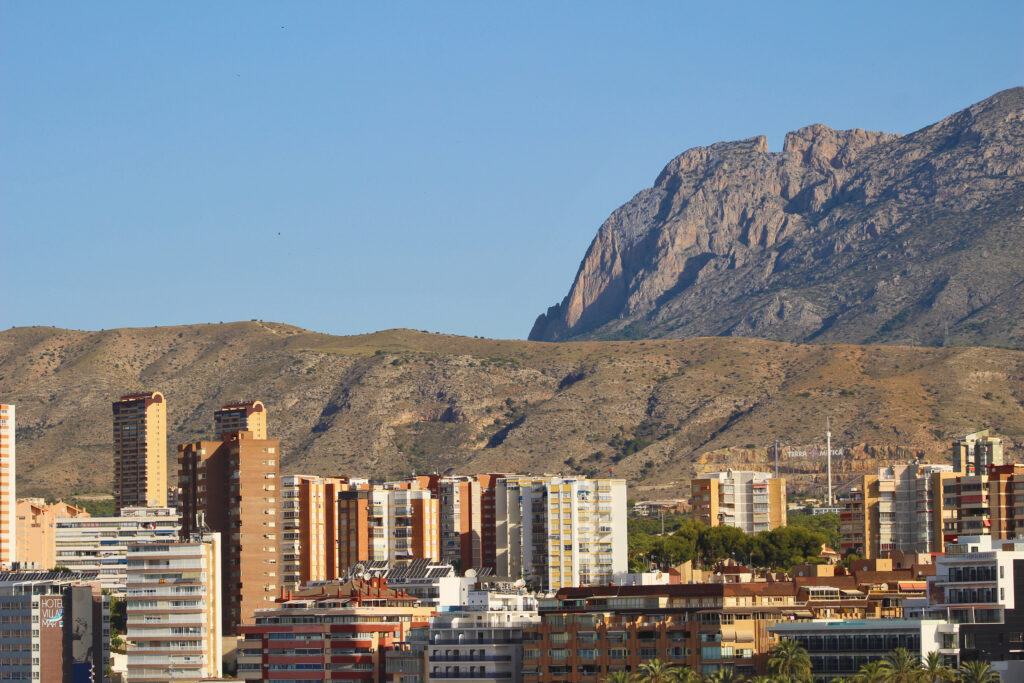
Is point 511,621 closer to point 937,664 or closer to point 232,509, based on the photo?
point 937,664

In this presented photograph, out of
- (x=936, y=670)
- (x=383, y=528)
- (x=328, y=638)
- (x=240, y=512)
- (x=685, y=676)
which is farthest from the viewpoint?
(x=383, y=528)

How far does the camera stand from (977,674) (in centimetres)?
10625

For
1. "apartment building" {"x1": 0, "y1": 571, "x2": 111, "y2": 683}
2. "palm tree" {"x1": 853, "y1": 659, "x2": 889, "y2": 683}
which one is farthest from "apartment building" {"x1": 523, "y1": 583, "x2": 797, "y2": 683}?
"apartment building" {"x1": 0, "y1": 571, "x2": 111, "y2": 683}

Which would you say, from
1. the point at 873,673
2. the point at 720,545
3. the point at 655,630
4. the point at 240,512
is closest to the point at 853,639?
the point at 873,673

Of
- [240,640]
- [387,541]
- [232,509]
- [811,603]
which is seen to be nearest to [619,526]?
[387,541]

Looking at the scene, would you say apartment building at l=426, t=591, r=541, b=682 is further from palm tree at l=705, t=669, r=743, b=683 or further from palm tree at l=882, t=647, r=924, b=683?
palm tree at l=882, t=647, r=924, b=683

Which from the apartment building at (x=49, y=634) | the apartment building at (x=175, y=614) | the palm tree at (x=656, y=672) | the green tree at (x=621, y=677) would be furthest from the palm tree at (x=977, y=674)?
the apartment building at (x=49, y=634)

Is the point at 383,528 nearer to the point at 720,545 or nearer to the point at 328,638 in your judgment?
the point at 720,545

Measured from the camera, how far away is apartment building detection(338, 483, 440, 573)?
639 feet

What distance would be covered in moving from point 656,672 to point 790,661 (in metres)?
7.99

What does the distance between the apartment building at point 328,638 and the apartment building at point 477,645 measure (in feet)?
18.0

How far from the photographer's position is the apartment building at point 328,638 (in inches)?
5413

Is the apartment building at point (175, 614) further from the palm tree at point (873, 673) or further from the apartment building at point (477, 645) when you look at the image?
the palm tree at point (873, 673)

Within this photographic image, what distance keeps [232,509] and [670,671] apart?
5936 centimetres
